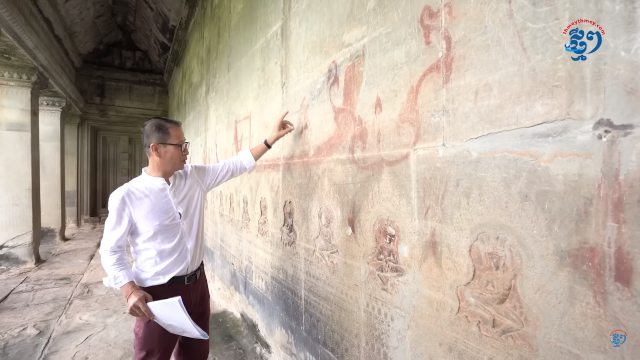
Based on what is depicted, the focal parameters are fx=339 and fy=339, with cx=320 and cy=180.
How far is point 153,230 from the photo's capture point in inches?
75.7

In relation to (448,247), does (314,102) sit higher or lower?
higher

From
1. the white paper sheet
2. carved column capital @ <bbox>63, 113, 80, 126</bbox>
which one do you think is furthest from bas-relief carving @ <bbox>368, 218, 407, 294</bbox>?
carved column capital @ <bbox>63, 113, 80, 126</bbox>

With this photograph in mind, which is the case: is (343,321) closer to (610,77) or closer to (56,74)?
(610,77)

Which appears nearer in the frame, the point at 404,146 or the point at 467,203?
the point at 467,203

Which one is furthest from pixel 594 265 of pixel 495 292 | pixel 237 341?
pixel 237 341

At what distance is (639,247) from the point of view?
80 cm

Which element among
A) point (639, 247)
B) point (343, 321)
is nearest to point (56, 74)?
point (343, 321)

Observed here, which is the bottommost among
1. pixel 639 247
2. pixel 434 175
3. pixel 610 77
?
pixel 639 247

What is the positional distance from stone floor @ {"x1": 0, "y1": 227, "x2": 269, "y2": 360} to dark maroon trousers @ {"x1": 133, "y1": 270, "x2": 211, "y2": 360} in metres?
0.87

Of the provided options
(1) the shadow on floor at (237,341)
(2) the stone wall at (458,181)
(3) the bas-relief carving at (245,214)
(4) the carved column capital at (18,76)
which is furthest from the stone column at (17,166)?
(2) the stone wall at (458,181)

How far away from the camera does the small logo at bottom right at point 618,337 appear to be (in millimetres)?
827

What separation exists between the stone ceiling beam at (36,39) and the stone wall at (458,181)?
4856 mm

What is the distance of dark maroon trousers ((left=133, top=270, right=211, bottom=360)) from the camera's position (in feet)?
6.35

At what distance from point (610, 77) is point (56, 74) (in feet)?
31.1
